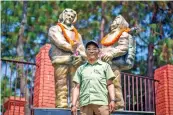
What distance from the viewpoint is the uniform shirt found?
475 cm

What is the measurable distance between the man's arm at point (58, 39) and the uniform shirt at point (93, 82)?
6.58 ft

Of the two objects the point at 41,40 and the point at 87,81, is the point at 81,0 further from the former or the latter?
the point at 87,81

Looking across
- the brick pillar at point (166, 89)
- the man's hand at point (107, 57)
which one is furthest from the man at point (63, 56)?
the brick pillar at point (166, 89)

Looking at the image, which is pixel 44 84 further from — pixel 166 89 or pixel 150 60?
pixel 150 60

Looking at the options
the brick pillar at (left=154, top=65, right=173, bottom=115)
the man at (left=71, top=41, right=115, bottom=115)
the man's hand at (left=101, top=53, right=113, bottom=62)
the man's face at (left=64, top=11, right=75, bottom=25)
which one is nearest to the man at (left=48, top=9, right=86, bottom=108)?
the man's face at (left=64, top=11, right=75, bottom=25)

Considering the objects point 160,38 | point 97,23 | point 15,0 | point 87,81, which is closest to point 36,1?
point 15,0

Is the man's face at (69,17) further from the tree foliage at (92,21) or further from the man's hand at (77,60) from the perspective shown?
the tree foliage at (92,21)

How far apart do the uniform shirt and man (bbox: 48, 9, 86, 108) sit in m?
2.00

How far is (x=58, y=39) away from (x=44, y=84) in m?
→ 2.00

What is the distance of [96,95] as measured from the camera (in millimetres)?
4750

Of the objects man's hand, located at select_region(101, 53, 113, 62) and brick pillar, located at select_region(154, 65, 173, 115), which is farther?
→ brick pillar, located at select_region(154, 65, 173, 115)

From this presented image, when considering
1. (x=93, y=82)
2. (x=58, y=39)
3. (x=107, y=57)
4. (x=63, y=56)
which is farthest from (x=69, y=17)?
(x=93, y=82)

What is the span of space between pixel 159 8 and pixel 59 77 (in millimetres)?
8890

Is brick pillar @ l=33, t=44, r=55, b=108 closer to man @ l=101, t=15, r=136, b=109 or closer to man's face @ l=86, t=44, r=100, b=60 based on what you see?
man @ l=101, t=15, r=136, b=109
